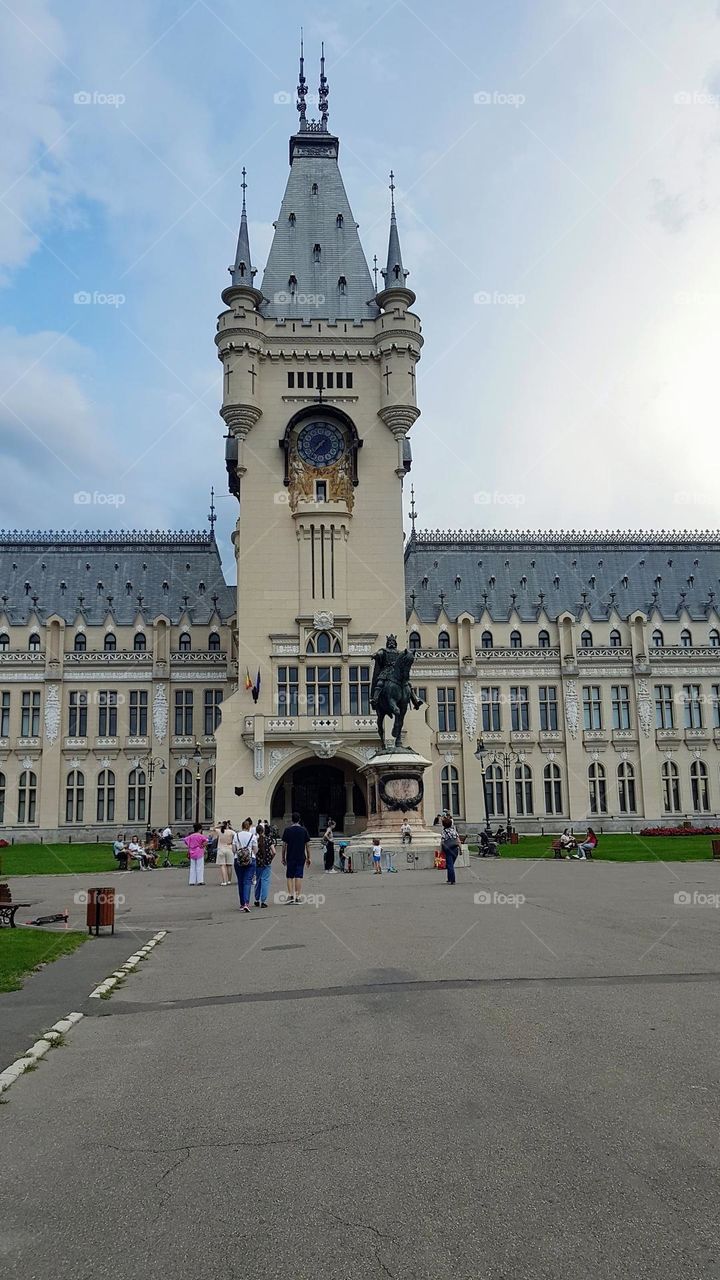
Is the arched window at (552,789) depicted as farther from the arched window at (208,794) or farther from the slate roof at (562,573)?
the arched window at (208,794)

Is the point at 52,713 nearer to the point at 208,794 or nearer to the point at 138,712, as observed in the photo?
the point at 138,712

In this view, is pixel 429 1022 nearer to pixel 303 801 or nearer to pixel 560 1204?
pixel 560 1204

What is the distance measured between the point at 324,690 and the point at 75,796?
20115mm

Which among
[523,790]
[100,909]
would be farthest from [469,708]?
[100,909]

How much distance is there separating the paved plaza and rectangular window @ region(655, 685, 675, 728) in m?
62.8

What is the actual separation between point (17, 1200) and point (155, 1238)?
Answer: 1.18 meters

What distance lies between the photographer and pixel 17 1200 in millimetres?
6391

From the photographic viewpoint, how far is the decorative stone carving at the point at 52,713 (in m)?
70.9

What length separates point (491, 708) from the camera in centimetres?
7512

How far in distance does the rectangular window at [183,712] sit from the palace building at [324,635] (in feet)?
0.37

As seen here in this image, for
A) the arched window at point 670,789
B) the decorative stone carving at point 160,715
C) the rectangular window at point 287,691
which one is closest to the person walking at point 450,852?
the rectangular window at point 287,691

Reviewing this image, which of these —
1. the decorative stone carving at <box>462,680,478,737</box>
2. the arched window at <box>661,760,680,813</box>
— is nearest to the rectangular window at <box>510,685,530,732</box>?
the decorative stone carving at <box>462,680,478,737</box>

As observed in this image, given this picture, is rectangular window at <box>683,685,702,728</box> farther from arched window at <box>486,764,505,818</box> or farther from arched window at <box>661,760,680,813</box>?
arched window at <box>486,764,505,818</box>

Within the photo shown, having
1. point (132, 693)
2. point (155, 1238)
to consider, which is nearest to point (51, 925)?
point (155, 1238)
